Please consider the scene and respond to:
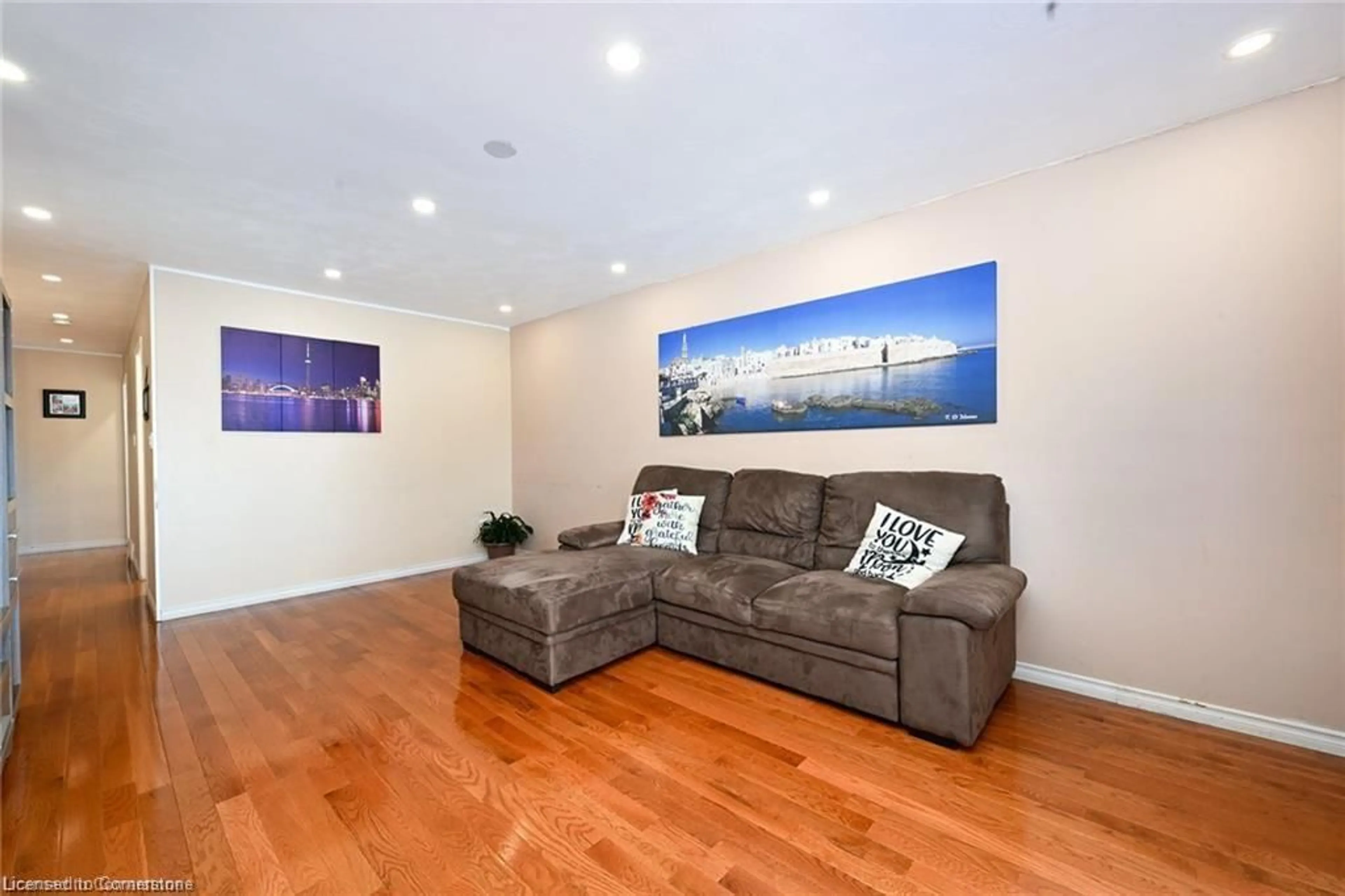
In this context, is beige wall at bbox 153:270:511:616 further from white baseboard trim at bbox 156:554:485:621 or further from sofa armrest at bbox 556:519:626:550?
sofa armrest at bbox 556:519:626:550

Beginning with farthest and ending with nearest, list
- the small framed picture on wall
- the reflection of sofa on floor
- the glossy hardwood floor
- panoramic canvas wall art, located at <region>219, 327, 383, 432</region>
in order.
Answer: the small framed picture on wall < panoramic canvas wall art, located at <region>219, 327, 383, 432</region> < the reflection of sofa on floor < the glossy hardwood floor

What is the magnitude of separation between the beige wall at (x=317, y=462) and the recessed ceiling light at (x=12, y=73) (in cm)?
234

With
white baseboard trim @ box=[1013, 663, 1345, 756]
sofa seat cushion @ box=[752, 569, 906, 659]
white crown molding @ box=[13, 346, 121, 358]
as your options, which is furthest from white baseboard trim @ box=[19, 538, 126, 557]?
white baseboard trim @ box=[1013, 663, 1345, 756]

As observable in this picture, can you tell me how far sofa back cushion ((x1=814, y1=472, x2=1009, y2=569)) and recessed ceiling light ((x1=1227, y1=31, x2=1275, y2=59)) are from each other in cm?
175

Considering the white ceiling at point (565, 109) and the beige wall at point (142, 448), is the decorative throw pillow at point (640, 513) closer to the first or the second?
the white ceiling at point (565, 109)

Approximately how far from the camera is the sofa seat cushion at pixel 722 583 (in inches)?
107

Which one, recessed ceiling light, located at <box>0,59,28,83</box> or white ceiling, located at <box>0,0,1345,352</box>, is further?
recessed ceiling light, located at <box>0,59,28,83</box>

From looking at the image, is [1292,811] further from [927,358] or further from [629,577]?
[629,577]

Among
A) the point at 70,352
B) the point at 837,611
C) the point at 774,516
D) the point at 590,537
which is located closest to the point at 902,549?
the point at 837,611

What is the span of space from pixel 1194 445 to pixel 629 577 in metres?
2.64

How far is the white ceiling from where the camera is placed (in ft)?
5.58

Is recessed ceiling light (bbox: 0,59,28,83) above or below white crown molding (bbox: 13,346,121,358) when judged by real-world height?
above

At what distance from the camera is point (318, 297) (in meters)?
4.58

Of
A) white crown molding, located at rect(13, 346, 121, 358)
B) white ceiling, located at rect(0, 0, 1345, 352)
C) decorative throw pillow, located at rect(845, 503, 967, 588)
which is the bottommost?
decorative throw pillow, located at rect(845, 503, 967, 588)
